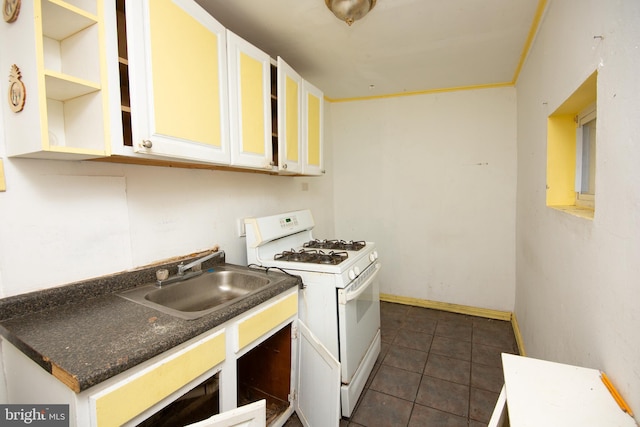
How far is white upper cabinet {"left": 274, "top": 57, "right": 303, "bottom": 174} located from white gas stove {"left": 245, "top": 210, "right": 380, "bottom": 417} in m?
0.42

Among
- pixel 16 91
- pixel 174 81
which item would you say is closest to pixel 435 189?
pixel 174 81

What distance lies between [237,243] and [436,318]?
6.96 feet

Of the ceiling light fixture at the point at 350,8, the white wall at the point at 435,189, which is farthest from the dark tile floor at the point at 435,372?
the ceiling light fixture at the point at 350,8

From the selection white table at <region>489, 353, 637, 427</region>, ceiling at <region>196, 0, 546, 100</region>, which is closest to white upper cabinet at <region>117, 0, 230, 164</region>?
ceiling at <region>196, 0, 546, 100</region>

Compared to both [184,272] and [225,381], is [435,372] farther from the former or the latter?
[184,272]

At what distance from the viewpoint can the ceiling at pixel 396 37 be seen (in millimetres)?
1581

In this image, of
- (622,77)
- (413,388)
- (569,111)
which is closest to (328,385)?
(413,388)

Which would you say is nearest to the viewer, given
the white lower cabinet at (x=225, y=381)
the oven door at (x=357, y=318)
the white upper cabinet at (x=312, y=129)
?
the white lower cabinet at (x=225, y=381)

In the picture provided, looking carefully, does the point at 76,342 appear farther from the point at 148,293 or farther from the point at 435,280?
the point at 435,280

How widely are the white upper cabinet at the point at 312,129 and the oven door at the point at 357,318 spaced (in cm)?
90

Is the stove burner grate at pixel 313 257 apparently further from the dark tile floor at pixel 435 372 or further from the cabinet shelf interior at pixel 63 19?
the cabinet shelf interior at pixel 63 19

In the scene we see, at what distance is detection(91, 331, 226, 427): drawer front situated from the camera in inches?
30.7

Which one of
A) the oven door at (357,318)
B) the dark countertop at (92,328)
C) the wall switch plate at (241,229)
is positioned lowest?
the oven door at (357,318)

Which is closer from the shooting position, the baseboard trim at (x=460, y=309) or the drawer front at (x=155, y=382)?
the drawer front at (x=155, y=382)
